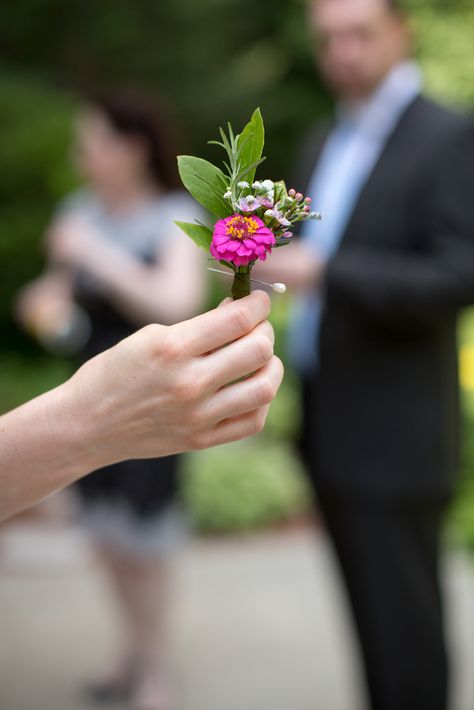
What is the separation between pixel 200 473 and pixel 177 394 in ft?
14.8

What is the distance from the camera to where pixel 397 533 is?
2.54 metres

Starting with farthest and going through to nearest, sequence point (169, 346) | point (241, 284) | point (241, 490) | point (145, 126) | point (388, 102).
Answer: point (241, 490) < point (145, 126) < point (388, 102) < point (241, 284) < point (169, 346)

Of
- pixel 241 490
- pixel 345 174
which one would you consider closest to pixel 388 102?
pixel 345 174

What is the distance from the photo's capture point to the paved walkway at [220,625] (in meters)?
3.57

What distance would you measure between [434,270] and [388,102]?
1.72 feet

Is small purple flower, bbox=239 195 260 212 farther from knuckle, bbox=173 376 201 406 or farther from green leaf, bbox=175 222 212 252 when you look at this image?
knuckle, bbox=173 376 201 406

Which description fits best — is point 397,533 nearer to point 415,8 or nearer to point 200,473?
point 200,473

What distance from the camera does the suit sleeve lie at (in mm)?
2379

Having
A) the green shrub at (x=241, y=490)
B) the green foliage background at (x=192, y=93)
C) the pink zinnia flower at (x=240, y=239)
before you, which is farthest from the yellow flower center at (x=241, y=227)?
the green foliage background at (x=192, y=93)

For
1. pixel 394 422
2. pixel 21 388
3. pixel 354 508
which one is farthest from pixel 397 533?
pixel 21 388

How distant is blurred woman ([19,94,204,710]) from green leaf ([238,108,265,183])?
2002mm

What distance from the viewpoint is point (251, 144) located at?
45.4 inches

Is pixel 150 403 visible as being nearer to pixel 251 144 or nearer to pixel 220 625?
pixel 251 144

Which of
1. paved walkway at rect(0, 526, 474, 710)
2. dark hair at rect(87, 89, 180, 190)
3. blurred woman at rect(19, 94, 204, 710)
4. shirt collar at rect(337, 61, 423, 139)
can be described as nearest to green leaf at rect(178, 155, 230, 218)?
shirt collar at rect(337, 61, 423, 139)
